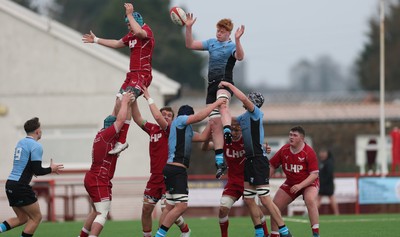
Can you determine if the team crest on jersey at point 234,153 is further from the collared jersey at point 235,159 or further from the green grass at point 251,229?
the green grass at point 251,229

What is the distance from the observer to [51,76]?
3325cm

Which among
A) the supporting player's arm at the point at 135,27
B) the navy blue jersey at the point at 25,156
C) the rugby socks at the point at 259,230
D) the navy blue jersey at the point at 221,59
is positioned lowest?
the rugby socks at the point at 259,230

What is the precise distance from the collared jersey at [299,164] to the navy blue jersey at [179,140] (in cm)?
201

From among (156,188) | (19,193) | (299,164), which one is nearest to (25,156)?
(19,193)

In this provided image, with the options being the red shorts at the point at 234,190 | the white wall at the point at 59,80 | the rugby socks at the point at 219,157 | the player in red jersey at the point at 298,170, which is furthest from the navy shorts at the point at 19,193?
the white wall at the point at 59,80

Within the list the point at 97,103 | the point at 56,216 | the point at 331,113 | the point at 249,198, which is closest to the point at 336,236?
the point at 249,198

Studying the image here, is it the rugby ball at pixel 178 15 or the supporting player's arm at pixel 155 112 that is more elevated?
the rugby ball at pixel 178 15

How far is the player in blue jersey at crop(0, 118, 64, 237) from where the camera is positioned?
16578 mm

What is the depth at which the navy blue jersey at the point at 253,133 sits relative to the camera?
16.8 meters

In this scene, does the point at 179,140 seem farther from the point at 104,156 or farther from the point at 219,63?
the point at 219,63

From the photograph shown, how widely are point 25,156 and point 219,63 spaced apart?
3542 mm

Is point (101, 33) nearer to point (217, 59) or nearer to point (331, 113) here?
point (331, 113)

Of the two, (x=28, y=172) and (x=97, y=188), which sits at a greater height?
(x=28, y=172)

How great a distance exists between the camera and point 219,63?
17.1 meters
